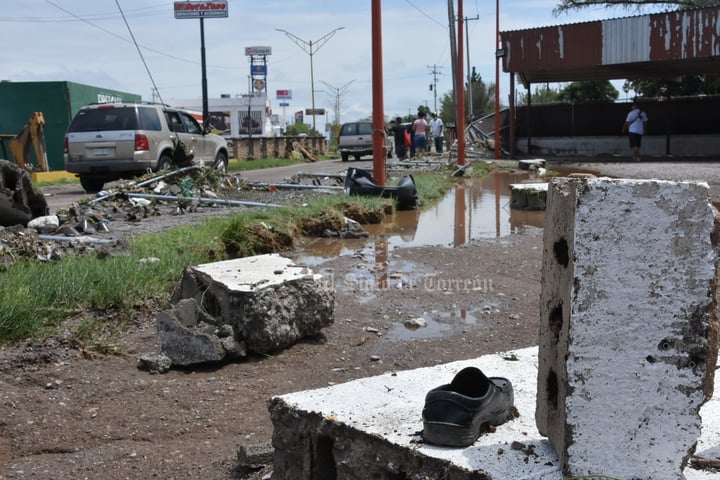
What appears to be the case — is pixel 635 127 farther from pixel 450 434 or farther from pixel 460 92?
pixel 450 434

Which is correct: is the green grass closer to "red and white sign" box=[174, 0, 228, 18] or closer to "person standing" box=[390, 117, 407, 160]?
"person standing" box=[390, 117, 407, 160]

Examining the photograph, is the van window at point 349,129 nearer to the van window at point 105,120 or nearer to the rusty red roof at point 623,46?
the rusty red roof at point 623,46

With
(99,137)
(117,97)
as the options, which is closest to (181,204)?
(99,137)

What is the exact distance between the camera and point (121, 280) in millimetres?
5621

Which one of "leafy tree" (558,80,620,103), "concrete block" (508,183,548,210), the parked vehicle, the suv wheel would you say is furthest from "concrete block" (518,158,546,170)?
"leafy tree" (558,80,620,103)

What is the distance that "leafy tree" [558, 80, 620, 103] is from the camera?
41781 mm

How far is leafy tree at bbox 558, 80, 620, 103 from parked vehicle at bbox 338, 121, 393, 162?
49.9 feet

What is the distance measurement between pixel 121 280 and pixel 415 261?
342 cm

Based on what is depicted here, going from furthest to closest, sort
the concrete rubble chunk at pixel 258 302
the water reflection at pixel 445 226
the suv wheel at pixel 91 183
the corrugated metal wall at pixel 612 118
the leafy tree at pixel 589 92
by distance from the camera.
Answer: the leafy tree at pixel 589 92 → the corrugated metal wall at pixel 612 118 → the suv wheel at pixel 91 183 → the water reflection at pixel 445 226 → the concrete rubble chunk at pixel 258 302

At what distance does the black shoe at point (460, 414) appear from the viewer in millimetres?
2564

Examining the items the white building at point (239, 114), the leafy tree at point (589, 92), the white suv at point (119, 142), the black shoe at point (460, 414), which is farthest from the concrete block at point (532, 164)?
the white building at point (239, 114)

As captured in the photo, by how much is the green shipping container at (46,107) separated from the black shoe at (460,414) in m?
A: 28.9

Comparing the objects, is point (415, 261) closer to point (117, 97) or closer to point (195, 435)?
point (195, 435)

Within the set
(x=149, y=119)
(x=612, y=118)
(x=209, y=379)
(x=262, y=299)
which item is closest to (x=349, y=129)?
(x=612, y=118)
